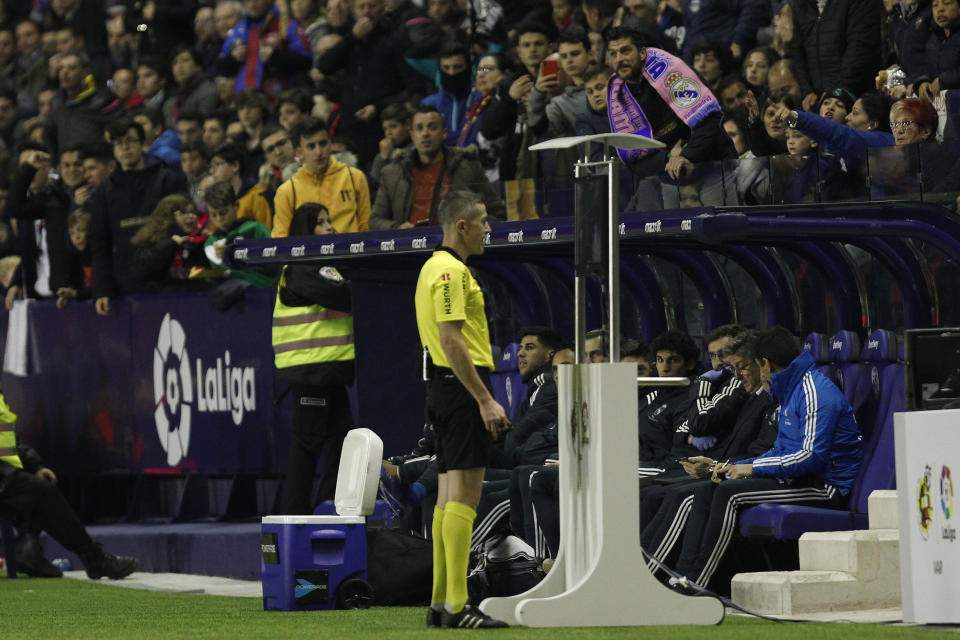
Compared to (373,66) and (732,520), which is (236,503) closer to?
(373,66)

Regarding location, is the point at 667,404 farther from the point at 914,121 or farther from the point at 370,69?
the point at 370,69

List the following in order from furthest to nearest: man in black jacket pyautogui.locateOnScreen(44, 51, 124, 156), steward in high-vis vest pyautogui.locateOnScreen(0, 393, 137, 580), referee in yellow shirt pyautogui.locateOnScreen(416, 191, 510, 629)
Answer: man in black jacket pyautogui.locateOnScreen(44, 51, 124, 156) → steward in high-vis vest pyautogui.locateOnScreen(0, 393, 137, 580) → referee in yellow shirt pyautogui.locateOnScreen(416, 191, 510, 629)

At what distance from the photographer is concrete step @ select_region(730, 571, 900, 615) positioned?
351 inches

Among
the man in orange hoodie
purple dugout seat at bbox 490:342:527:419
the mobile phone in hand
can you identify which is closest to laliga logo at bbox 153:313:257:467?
the man in orange hoodie

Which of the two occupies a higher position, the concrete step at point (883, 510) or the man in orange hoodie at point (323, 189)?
the man in orange hoodie at point (323, 189)

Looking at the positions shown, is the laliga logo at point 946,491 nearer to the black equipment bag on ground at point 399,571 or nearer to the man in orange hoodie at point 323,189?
the black equipment bag on ground at point 399,571

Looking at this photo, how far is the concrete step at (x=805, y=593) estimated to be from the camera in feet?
29.2

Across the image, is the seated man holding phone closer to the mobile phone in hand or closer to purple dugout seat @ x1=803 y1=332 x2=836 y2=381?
purple dugout seat @ x1=803 y1=332 x2=836 y2=381

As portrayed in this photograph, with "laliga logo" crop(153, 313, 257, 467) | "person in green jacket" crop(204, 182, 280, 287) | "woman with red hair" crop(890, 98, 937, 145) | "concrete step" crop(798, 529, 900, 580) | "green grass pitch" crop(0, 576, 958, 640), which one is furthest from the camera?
"laliga logo" crop(153, 313, 257, 467)

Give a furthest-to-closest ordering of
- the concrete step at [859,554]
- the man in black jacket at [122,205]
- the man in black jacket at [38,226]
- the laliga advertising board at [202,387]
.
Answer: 1. the man in black jacket at [38,226]
2. the man in black jacket at [122,205]
3. the laliga advertising board at [202,387]
4. the concrete step at [859,554]

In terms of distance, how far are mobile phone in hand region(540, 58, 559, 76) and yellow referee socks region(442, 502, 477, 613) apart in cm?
603

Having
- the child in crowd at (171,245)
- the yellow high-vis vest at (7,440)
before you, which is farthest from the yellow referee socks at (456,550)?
the child in crowd at (171,245)

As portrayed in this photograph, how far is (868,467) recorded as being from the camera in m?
9.67

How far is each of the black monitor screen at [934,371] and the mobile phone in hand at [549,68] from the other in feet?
19.3
